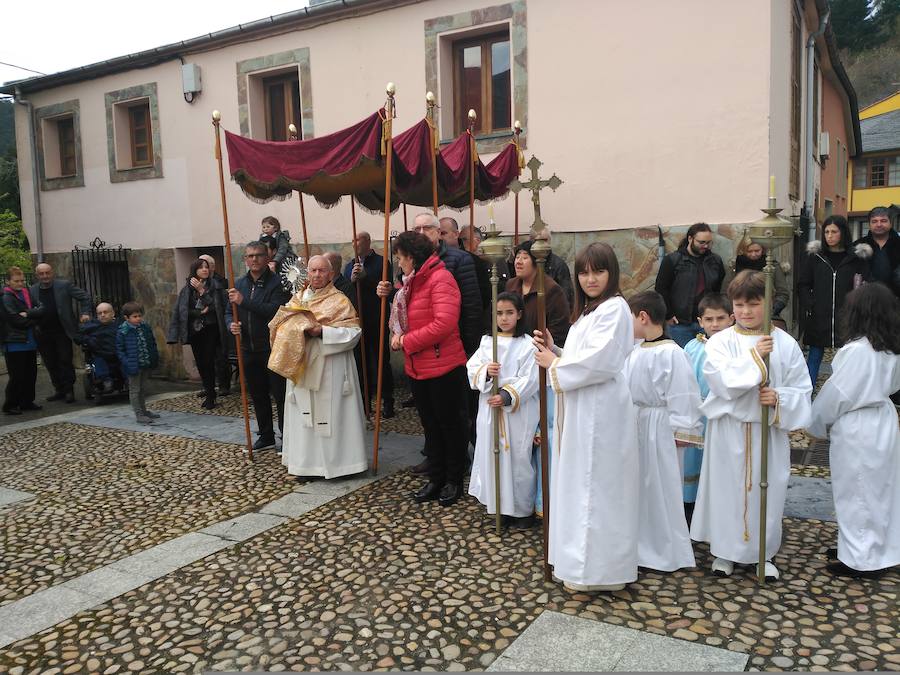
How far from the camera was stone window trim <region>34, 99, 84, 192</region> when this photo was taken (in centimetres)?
1290

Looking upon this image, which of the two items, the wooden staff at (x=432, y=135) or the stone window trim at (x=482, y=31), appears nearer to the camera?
the wooden staff at (x=432, y=135)

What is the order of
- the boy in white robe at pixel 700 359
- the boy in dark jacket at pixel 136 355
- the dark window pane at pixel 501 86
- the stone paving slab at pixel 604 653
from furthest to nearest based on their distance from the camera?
the dark window pane at pixel 501 86
the boy in dark jacket at pixel 136 355
the boy in white robe at pixel 700 359
the stone paving slab at pixel 604 653

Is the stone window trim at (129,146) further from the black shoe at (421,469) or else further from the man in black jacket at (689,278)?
the man in black jacket at (689,278)

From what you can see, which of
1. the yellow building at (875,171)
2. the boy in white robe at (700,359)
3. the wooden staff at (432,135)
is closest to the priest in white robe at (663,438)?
the boy in white robe at (700,359)

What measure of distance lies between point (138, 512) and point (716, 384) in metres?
3.90

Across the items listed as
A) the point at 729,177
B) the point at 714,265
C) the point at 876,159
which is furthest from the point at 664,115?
the point at 876,159

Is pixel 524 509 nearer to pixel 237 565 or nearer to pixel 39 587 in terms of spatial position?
pixel 237 565

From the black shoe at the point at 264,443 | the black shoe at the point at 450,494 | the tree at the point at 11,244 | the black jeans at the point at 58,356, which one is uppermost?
the tree at the point at 11,244

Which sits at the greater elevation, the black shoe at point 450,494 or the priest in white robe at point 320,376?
the priest in white robe at point 320,376

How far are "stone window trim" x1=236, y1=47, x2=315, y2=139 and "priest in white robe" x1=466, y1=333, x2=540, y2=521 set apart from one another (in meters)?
6.82

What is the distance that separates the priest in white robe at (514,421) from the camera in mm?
4513

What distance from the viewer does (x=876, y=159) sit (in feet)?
107

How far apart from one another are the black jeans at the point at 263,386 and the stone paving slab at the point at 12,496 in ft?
6.22

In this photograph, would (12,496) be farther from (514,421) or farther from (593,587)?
(593,587)
